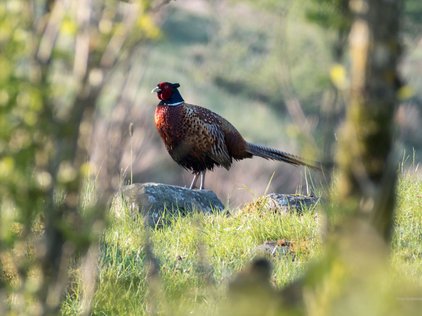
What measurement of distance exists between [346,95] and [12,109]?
1126 millimetres

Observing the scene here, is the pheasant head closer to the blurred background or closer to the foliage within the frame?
the blurred background

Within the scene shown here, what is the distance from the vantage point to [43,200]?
3.50 m

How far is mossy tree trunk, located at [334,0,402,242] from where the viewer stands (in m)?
3.26

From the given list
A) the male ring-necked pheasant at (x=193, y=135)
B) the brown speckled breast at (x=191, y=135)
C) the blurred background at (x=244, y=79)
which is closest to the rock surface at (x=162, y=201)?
the male ring-necked pheasant at (x=193, y=135)

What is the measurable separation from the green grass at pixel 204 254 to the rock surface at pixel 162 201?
1.09ft

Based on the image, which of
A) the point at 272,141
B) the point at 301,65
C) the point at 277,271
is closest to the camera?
the point at 277,271

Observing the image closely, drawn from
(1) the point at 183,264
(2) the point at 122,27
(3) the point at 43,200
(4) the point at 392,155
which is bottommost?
(1) the point at 183,264

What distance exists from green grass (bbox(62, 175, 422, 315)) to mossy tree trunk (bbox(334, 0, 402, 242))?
1.34 m

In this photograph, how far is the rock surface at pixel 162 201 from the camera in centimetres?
764

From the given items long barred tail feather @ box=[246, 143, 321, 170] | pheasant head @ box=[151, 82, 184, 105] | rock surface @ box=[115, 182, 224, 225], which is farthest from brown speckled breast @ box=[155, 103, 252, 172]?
rock surface @ box=[115, 182, 224, 225]

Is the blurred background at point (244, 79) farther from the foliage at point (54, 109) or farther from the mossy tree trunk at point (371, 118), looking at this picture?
the foliage at point (54, 109)

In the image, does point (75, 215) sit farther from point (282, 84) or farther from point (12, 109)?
point (282, 84)

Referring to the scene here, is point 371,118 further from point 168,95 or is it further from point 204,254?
point 168,95

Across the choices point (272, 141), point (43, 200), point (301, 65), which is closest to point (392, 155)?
point (43, 200)
